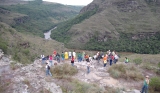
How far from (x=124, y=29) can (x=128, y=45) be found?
38.9 ft

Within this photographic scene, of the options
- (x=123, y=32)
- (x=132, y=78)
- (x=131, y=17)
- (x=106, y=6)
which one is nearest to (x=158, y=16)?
(x=131, y=17)

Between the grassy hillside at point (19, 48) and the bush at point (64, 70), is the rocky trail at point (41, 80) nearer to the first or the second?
the bush at point (64, 70)

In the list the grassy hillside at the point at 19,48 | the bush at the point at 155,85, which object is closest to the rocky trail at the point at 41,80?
the bush at the point at 155,85

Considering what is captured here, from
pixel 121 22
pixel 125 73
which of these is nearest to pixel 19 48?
pixel 125 73

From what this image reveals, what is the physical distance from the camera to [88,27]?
95.0m

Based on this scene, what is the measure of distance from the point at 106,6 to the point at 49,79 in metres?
102

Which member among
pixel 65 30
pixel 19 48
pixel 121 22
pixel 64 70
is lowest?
pixel 19 48

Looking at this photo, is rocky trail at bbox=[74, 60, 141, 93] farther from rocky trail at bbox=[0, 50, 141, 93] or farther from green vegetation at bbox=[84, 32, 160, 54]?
green vegetation at bbox=[84, 32, 160, 54]

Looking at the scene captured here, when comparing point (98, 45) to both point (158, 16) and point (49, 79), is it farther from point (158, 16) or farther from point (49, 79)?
point (49, 79)

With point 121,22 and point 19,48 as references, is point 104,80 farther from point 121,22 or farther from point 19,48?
point 121,22

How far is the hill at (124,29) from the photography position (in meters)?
81.6

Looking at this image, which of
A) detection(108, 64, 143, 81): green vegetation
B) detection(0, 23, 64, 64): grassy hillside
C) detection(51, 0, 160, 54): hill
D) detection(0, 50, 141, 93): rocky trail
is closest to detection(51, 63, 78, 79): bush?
detection(0, 50, 141, 93): rocky trail

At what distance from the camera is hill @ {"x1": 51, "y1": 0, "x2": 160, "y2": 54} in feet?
268

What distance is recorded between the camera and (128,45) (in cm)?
8156
